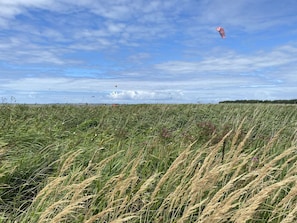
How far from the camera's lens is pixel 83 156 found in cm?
511

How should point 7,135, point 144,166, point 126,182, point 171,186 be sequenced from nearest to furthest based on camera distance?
point 126,182, point 171,186, point 144,166, point 7,135

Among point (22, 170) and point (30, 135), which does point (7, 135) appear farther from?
point (22, 170)

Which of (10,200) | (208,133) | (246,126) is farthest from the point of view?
(246,126)

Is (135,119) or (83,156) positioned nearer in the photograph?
(83,156)

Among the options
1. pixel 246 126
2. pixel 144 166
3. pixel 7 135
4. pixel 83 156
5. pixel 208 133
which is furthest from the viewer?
pixel 246 126

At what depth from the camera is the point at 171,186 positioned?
379 centimetres

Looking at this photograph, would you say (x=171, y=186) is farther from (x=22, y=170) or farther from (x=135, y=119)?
(x=135, y=119)

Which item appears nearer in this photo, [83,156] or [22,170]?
[22,170]

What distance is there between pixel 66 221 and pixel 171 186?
1239 millimetres

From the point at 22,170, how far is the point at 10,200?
558 mm

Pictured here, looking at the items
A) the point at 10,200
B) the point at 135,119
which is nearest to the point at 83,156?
the point at 10,200

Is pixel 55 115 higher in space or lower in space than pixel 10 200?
higher

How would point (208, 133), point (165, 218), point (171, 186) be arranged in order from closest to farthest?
point (165, 218) → point (171, 186) → point (208, 133)

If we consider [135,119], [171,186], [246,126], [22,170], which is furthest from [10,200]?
[135,119]
